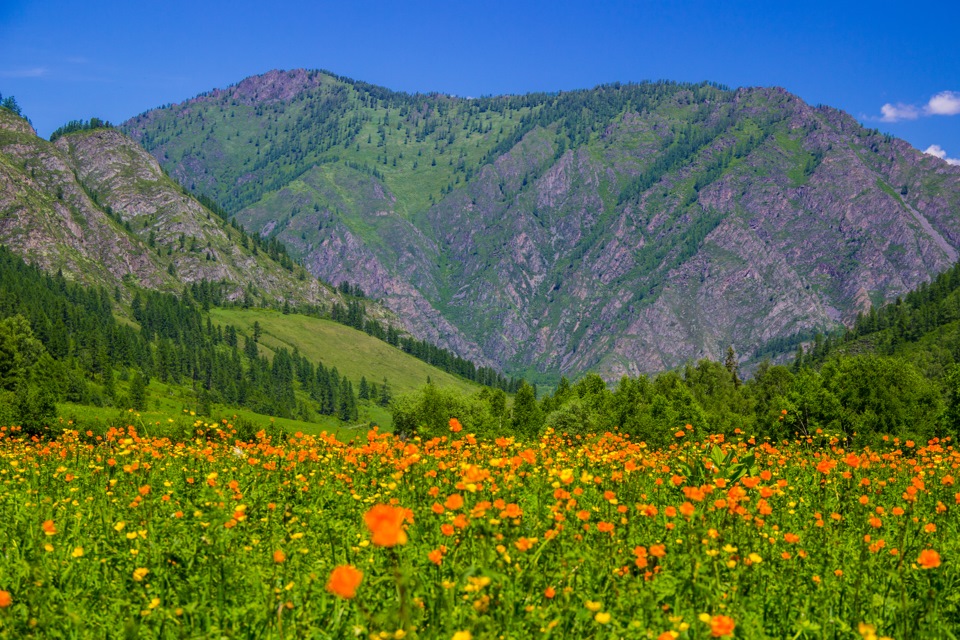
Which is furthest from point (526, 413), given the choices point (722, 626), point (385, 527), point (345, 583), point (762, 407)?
point (345, 583)

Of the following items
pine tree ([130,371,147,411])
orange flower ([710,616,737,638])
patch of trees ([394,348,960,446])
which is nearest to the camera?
orange flower ([710,616,737,638])

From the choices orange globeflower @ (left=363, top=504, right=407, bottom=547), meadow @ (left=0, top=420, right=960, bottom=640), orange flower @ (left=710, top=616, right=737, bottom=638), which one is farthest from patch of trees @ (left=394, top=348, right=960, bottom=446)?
orange globeflower @ (left=363, top=504, right=407, bottom=547)

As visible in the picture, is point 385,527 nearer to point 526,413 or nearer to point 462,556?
point 462,556

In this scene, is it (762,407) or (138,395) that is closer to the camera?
(762,407)

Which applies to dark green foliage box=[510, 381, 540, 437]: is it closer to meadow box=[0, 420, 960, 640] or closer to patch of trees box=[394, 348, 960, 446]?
patch of trees box=[394, 348, 960, 446]

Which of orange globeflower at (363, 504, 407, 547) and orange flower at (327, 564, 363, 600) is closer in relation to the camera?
orange flower at (327, 564, 363, 600)

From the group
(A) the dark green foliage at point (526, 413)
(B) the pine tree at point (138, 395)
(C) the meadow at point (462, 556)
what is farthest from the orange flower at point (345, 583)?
(B) the pine tree at point (138, 395)

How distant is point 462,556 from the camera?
747 cm

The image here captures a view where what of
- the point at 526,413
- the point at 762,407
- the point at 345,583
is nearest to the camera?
the point at 345,583

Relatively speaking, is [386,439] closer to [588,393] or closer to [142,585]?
[142,585]

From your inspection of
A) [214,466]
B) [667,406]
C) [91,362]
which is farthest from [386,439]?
[91,362]

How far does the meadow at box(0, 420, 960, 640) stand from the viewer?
6371 mm

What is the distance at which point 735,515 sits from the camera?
923 centimetres

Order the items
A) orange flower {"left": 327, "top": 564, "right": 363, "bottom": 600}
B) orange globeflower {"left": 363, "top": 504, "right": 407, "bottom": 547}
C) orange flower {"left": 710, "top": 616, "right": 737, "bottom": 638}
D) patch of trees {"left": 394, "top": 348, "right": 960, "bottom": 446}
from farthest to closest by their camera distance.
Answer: patch of trees {"left": 394, "top": 348, "right": 960, "bottom": 446}
orange flower {"left": 710, "top": 616, "right": 737, "bottom": 638}
orange globeflower {"left": 363, "top": 504, "right": 407, "bottom": 547}
orange flower {"left": 327, "top": 564, "right": 363, "bottom": 600}
